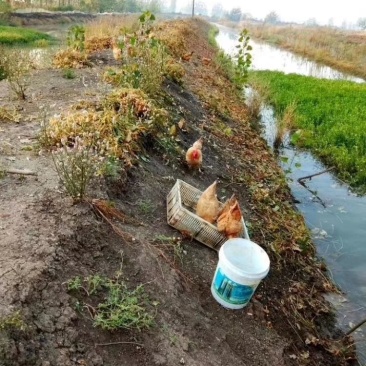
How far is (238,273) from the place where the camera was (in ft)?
10.1

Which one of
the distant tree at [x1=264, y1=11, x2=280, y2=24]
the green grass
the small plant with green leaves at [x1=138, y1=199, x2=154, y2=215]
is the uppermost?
the small plant with green leaves at [x1=138, y1=199, x2=154, y2=215]

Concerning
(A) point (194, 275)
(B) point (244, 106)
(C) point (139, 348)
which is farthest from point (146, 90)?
(B) point (244, 106)

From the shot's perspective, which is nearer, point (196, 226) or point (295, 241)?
point (196, 226)

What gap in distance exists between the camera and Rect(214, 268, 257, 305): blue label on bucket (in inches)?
125

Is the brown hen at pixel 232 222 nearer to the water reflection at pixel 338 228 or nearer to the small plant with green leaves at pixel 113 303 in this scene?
the small plant with green leaves at pixel 113 303

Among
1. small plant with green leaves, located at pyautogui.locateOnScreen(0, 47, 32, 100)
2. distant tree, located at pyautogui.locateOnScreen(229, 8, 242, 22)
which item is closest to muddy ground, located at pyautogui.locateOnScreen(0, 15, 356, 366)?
small plant with green leaves, located at pyautogui.locateOnScreen(0, 47, 32, 100)

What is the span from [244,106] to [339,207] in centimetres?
553

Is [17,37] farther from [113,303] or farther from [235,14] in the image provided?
[235,14]

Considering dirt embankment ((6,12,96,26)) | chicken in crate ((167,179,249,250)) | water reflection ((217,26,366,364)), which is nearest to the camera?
chicken in crate ((167,179,249,250))

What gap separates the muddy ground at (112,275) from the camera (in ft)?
7.88

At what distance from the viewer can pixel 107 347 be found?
2492 mm

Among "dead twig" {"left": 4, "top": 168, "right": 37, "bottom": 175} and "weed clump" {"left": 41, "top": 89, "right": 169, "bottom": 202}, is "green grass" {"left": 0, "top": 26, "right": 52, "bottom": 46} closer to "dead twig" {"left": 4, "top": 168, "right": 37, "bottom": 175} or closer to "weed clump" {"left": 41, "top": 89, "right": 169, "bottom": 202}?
"weed clump" {"left": 41, "top": 89, "right": 169, "bottom": 202}

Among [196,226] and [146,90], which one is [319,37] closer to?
[146,90]

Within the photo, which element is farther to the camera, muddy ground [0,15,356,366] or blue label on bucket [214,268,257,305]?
A: blue label on bucket [214,268,257,305]
